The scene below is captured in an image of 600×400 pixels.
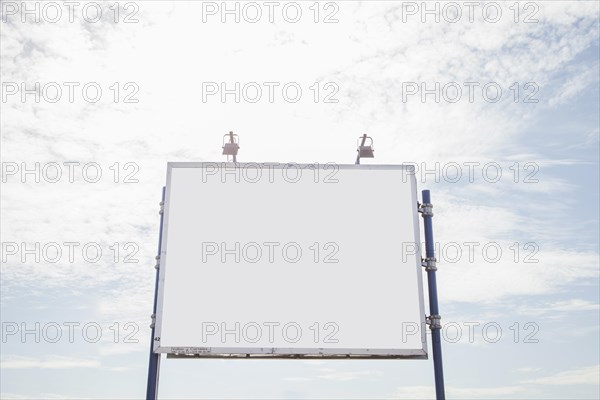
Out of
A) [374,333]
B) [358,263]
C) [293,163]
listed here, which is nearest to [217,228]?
[293,163]

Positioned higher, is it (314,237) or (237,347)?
(314,237)

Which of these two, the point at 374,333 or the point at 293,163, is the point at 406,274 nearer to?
the point at 374,333

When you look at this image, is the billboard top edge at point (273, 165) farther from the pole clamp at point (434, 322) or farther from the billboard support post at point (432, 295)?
the pole clamp at point (434, 322)

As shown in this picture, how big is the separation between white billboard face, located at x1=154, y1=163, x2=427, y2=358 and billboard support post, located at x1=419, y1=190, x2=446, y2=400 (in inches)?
6.6

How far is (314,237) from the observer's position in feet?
33.5

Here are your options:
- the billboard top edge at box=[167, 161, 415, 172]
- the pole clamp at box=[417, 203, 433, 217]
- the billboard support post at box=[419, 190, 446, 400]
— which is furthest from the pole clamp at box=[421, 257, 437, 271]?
the billboard top edge at box=[167, 161, 415, 172]

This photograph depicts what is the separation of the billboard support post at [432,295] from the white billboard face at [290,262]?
167mm

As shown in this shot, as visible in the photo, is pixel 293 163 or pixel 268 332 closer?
pixel 268 332

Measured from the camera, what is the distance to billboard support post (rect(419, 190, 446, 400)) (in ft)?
30.4

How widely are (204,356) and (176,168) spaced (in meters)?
3.35

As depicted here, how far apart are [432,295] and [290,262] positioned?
8.26 ft

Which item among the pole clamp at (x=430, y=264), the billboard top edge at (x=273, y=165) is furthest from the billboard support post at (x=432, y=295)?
the billboard top edge at (x=273, y=165)

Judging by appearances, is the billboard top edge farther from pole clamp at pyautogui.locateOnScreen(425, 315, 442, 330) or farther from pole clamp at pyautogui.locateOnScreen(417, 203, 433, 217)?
pole clamp at pyautogui.locateOnScreen(425, 315, 442, 330)

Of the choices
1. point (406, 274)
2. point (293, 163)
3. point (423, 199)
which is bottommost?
point (406, 274)
